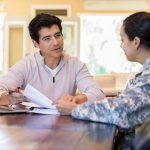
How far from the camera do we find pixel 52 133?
1226 mm

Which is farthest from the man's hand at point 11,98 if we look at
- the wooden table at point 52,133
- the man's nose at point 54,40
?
the man's nose at point 54,40

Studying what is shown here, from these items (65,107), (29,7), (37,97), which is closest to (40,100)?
(37,97)

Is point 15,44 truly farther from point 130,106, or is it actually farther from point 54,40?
point 130,106

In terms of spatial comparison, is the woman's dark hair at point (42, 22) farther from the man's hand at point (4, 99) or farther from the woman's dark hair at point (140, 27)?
the woman's dark hair at point (140, 27)

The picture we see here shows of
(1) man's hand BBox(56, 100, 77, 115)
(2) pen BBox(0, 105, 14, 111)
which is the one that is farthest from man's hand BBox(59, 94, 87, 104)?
(2) pen BBox(0, 105, 14, 111)

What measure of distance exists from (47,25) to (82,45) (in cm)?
493

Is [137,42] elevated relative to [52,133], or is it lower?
elevated

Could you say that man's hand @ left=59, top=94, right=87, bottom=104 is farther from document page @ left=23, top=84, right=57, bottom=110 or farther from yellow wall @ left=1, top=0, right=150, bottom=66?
yellow wall @ left=1, top=0, right=150, bottom=66

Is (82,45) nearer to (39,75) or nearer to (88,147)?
(39,75)

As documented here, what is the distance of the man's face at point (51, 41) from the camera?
2.17 m

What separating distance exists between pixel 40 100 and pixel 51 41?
1.91 ft

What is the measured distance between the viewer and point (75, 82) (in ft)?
7.36

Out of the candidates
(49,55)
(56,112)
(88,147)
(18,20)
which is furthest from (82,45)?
(88,147)

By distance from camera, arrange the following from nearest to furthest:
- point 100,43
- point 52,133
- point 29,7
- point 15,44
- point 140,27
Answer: point 52,133, point 140,27, point 15,44, point 29,7, point 100,43
